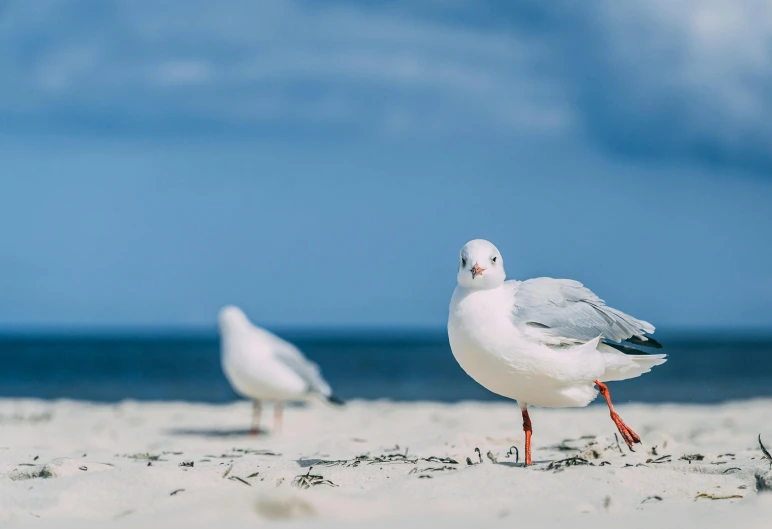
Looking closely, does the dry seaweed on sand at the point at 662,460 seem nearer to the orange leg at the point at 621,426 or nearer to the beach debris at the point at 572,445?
the orange leg at the point at 621,426

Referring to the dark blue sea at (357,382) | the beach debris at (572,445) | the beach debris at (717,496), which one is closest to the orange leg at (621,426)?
the beach debris at (572,445)

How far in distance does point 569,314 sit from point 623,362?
0.48 metres

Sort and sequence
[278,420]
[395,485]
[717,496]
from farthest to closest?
1. [278,420]
2. [395,485]
3. [717,496]

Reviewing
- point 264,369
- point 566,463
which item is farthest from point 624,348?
point 264,369

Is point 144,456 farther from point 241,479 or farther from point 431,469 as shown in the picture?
point 431,469

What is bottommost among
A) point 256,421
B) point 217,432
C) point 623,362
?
point 623,362

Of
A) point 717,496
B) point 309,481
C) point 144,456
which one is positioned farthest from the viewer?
point 144,456

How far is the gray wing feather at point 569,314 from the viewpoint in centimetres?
466

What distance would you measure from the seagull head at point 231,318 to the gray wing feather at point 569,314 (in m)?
5.64

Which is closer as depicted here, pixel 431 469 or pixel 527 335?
pixel 431 469

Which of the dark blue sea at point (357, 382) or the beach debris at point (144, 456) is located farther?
the dark blue sea at point (357, 382)

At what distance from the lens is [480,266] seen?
15.1ft

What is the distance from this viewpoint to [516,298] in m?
4.73

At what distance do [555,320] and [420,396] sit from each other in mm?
14973
